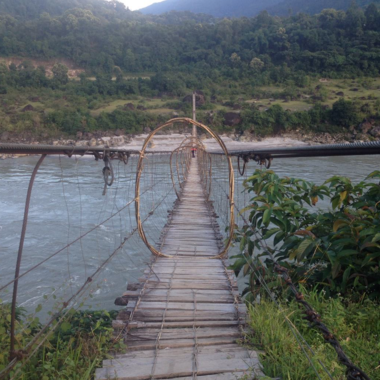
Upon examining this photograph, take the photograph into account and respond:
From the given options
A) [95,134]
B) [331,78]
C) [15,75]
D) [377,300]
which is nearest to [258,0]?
[331,78]

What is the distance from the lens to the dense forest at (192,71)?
24906 mm

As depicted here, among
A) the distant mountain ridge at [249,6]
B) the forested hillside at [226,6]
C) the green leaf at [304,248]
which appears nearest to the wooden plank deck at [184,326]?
the green leaf at [304,248]

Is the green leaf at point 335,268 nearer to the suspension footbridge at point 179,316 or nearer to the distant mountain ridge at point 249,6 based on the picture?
the suspension footbridge at point 179,316

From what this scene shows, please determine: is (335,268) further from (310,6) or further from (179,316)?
(310,6)

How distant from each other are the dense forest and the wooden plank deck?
23.3 m

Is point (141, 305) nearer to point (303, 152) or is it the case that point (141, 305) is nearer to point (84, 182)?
point (303, 152)

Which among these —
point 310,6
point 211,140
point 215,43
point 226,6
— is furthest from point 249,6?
point 211,140

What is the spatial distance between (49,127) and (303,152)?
84.3 ft

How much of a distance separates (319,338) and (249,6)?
12619 centimetres

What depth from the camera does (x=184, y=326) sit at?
1.80m

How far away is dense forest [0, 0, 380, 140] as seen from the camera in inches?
981

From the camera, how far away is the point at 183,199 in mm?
5668

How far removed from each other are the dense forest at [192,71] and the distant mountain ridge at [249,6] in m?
25.6

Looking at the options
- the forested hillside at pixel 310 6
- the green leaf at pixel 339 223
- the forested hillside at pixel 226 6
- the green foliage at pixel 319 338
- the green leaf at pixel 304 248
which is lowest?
the green foliage at pixel 319 338
